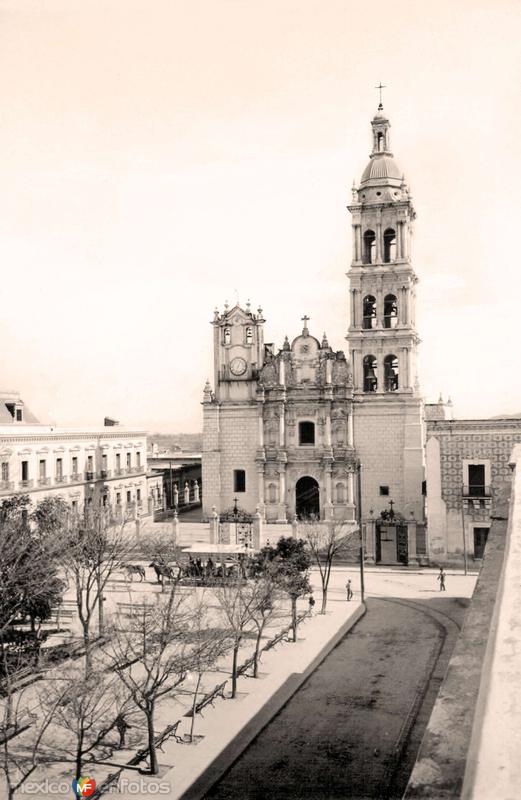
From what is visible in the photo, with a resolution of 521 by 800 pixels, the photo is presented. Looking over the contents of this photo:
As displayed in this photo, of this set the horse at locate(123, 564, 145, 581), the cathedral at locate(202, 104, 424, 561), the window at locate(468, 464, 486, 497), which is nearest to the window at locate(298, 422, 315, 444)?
the cathedral at locate(202, 104, 424, 561)

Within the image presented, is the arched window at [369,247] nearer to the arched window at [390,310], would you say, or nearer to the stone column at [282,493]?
the arched window at [390,310]

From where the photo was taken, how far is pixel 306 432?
161ft

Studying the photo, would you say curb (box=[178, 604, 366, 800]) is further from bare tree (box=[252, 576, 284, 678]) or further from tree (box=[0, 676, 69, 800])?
tree (box=[0, 676, 69, 800])

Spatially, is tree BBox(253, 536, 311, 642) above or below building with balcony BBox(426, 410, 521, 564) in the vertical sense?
below

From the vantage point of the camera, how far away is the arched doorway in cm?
4953

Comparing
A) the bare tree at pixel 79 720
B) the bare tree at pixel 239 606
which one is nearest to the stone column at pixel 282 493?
the bare tree at pixel 239 606

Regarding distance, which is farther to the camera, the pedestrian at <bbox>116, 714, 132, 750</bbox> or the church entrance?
the church entrance

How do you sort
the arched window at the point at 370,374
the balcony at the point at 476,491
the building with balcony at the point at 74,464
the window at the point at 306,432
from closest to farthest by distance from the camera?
Result: the balcony at the point at 476,491
the building with balcony at the point at 74,464
the arched window at the point at 370,374
the window at the point at 306,432

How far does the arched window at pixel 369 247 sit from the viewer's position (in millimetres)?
49125

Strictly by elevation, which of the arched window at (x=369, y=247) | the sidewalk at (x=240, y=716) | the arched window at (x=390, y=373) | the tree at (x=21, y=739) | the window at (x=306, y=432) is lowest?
the sidewalk at (x=240, y=716)

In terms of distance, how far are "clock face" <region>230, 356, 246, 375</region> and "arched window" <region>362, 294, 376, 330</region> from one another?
8.16 metres

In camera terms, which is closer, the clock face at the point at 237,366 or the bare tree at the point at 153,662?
the bare tree at the point at 153,662

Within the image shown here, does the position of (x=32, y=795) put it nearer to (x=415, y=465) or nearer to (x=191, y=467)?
(x=415, y=465)

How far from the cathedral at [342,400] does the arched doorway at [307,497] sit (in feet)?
0.49
